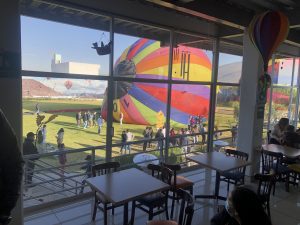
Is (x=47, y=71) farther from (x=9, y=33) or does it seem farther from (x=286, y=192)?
(x=286, y=192)

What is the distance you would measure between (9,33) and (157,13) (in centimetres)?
246

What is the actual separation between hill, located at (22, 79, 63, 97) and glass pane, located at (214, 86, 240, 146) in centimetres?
354

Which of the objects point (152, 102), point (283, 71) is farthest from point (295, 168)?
point (283, 71)

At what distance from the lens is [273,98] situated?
6996 mm

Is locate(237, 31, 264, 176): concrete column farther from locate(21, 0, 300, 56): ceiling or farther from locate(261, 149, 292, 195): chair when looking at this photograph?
locate(21, 0, 300, 56): ceiling

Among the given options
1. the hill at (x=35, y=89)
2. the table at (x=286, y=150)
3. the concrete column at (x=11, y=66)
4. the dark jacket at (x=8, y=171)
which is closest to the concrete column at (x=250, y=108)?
the table at (x=286, y=150)

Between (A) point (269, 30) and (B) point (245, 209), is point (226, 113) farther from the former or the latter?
(B) point (245, 209)

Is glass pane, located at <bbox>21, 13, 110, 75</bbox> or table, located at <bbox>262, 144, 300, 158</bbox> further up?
glass pane, located at <bbox>21, 13, 110, 75</bbox>

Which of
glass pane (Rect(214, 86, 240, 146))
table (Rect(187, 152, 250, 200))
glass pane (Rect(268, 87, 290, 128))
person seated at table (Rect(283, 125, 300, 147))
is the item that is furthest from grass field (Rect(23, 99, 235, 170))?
glass pane (Rect(268, 87, 290, 128))

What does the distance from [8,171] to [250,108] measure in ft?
13.9

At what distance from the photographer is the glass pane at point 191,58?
4.76m

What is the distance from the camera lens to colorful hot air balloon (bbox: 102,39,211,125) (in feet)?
13.8

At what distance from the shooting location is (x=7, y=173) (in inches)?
49.8

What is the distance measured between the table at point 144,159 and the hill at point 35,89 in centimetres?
199
